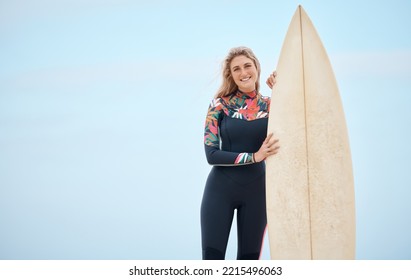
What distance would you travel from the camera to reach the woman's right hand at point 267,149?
95.0 inches

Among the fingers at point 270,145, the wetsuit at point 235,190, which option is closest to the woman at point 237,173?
the wetsuit at point 235,190

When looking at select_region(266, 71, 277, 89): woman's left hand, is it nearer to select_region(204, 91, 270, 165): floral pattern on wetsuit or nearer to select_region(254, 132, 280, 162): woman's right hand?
select_region(204, 91, 270, 165): floral pattern on wetsuit

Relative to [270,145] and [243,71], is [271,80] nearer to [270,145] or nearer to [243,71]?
[243,71]

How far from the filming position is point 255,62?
2.63 metres

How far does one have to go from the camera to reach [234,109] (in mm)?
2609

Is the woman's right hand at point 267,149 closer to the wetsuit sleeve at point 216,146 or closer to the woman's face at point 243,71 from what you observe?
the wetsuit sleeve at point 216,146

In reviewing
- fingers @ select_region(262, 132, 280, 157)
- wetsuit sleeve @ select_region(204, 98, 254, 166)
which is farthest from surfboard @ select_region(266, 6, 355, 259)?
wetsuit sleeve @ select_region(204, 98, 254, 166)

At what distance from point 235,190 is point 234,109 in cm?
38

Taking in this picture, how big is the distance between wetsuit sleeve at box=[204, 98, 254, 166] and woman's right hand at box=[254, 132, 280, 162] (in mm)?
37

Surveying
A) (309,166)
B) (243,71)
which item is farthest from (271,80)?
(309,166)
